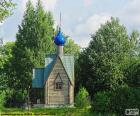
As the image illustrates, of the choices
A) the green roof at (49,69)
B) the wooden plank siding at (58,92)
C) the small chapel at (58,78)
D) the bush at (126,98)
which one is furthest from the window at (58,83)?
the bush at (126,98)

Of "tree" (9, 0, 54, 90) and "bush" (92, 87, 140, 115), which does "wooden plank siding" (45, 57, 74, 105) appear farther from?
"bush" (92, 87, 140, 115)

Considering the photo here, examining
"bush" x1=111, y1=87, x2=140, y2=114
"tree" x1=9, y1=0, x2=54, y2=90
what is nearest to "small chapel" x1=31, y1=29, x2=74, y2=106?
"tree" x1=9, y1=0, x2=54, y2=90

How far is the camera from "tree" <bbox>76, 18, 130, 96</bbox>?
64375 mm

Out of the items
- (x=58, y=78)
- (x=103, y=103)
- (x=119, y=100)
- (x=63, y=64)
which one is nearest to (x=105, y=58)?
(x=63, y=64)

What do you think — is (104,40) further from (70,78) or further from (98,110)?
(98,110)

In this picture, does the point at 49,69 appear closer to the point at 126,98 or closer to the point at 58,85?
the point at 58,85

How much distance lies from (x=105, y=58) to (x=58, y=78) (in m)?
7.73

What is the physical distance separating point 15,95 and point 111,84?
13758 mm

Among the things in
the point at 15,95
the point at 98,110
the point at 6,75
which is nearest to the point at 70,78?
the point at 15,95

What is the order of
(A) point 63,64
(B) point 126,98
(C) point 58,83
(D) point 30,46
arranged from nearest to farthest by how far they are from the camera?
(B) point 126,98 → (A) point 63,64 → (C) point 58,83 → (D) point 30,46

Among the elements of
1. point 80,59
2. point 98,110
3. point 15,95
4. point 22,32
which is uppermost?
point 22,32

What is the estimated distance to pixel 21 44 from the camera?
7094cm

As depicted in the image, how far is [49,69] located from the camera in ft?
201

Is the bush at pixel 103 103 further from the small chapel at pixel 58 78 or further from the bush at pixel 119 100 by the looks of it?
the small chapel at pixel 58 78
